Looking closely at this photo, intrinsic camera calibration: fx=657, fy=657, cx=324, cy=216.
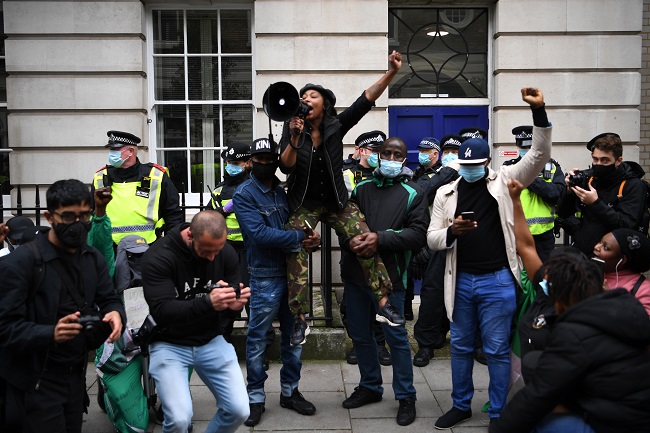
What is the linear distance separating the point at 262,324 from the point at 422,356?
2072mm

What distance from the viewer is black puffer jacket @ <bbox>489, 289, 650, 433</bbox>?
2.76 m

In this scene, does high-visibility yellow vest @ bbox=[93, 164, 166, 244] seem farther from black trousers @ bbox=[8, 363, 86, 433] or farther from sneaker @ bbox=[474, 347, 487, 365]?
sneaker @ bbox=[474, 347, 487, 365]

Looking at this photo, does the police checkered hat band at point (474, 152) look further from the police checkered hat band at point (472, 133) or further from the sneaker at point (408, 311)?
the sneaker at point (408, 311)

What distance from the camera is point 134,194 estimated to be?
6.05 metres

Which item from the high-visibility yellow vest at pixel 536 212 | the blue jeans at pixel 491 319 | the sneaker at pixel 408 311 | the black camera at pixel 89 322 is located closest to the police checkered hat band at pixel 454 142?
the high-visibility yellow vest at pixel 536 212

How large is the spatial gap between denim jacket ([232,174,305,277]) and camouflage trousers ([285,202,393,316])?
0.37ft

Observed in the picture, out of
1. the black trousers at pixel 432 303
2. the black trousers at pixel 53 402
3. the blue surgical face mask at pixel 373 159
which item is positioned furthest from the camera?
the blue surgical face mask at pixel 373 159

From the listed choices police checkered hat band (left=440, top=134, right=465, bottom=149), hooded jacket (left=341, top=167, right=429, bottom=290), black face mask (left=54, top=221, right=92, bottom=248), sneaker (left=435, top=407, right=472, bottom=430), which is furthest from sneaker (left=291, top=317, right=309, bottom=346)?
police checkered hat band (left=440, top=134, right=465, bottom=149)

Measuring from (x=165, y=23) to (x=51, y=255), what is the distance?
644 centimetres

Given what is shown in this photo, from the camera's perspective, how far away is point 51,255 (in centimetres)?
369

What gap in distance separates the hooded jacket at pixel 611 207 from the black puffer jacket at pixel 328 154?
81.0 inches

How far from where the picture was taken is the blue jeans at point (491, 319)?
4918mm

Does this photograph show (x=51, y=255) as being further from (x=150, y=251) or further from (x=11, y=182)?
(x=11, y=182)

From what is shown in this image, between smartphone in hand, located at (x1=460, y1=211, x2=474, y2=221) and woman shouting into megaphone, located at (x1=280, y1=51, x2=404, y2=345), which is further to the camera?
woman shouting into megaphone, located at (x1=280, y1=51, x2=404, y2=345)
